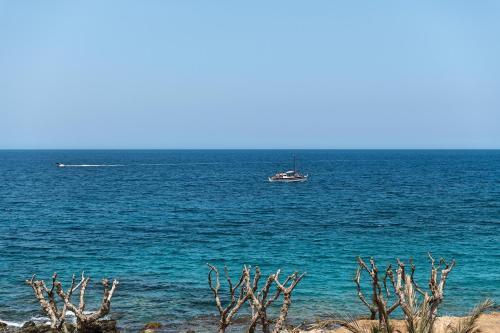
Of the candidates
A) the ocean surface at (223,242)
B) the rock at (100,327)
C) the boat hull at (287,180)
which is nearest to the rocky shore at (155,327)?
the rock at (100,327)

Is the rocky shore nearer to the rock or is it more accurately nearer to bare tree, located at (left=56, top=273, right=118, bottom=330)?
the rock

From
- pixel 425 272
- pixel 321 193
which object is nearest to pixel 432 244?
pixel 425 272

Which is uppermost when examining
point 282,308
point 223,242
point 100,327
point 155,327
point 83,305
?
point 282,308

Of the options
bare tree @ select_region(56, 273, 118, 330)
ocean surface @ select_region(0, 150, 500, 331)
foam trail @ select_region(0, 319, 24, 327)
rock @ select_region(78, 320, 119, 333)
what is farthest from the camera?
ocean surface @ select_region(0, 150, 500, 331)

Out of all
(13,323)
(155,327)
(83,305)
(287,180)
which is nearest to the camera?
(83,305)

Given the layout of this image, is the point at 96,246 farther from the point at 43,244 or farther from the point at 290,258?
the point at 290,258

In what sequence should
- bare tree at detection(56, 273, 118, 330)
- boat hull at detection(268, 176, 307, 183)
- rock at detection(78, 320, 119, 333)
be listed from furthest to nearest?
boat hull at detection(268, 176, 307, 183), rock at detection(78, 320, 119, 333), bare tree at detection(56, 273, 118, 330)

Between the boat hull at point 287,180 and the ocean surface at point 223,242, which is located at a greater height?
the boat hull at point 287,180

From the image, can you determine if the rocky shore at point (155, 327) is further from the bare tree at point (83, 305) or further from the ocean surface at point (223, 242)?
the bare tree at point (83, 305)

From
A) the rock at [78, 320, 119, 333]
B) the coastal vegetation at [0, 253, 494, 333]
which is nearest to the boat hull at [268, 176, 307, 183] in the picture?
the coastal vegetation at [0, 253, 494, 333]

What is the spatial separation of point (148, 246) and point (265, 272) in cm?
1302

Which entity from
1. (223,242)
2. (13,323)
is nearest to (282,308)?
(13,323)

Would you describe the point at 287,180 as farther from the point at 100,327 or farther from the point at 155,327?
the point at 100,327

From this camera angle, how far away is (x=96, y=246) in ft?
158
